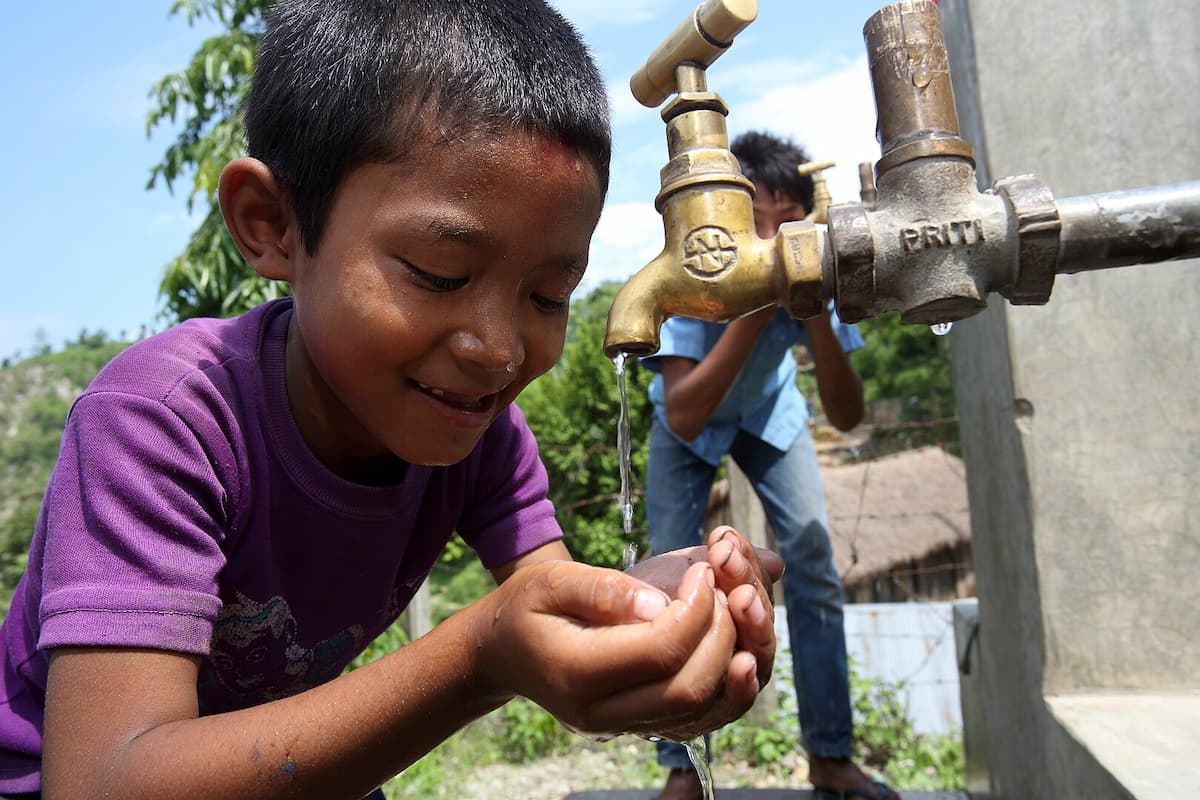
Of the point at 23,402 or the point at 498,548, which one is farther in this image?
the point at 23,402

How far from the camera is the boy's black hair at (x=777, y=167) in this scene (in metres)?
2.43

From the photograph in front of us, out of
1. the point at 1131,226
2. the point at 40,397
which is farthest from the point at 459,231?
the point at 40,397

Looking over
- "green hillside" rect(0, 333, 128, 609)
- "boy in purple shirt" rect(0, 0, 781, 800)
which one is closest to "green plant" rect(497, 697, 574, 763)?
"boy in purple shirt" rect(0, 0, 781, 800)

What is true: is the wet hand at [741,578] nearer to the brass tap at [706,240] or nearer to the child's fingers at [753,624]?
the child's fingers at [753,624]

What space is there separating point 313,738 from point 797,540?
171cm

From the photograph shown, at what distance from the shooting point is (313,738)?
80 cm

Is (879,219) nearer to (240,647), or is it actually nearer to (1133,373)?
(1133,373)

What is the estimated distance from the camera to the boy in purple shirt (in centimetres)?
77

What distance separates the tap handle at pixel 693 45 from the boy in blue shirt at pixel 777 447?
3.31ft

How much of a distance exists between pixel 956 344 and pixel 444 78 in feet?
5.18

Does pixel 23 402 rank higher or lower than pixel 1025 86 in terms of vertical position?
higher

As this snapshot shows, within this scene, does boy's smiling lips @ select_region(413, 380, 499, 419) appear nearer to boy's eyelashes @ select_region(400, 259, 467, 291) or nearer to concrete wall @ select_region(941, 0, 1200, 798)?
boy's eyelashes @ select_region(400, 259, 467, 291)

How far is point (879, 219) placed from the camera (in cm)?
97

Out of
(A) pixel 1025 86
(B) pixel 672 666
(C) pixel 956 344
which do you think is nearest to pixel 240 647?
(B) pixel 672 666
